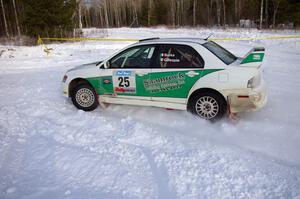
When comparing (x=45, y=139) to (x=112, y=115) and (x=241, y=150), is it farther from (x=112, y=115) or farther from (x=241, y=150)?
(x=241, y=150)

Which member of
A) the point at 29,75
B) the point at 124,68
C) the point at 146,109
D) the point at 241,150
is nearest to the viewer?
the point at 241,150

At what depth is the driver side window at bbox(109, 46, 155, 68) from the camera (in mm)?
4980

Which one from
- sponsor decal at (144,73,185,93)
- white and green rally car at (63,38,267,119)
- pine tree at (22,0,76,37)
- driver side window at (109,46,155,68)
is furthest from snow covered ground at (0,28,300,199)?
pine tree at (22,0,76,37)

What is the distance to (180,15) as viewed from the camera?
181 ft

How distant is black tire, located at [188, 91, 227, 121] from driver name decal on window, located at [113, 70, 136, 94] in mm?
1377

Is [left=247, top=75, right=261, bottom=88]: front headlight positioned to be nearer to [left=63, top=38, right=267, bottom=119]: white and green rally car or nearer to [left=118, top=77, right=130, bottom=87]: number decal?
[left=63, top=38, right=267, bottom=119]: white and green rally car

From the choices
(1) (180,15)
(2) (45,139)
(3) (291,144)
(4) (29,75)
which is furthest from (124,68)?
(1) (180,15)

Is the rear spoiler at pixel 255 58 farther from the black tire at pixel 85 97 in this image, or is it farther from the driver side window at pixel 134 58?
the black tire at pixel 85 97

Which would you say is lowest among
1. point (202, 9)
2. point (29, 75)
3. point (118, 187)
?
point (118, 187)

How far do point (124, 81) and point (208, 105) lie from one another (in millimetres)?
1950

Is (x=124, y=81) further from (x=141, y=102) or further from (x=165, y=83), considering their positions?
Answer: (x=165, y=83)

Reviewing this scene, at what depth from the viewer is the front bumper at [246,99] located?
434 cm

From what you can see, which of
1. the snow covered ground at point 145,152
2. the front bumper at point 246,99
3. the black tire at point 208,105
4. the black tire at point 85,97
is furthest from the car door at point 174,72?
the black tire at point 85,97

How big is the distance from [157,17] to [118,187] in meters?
60.3
